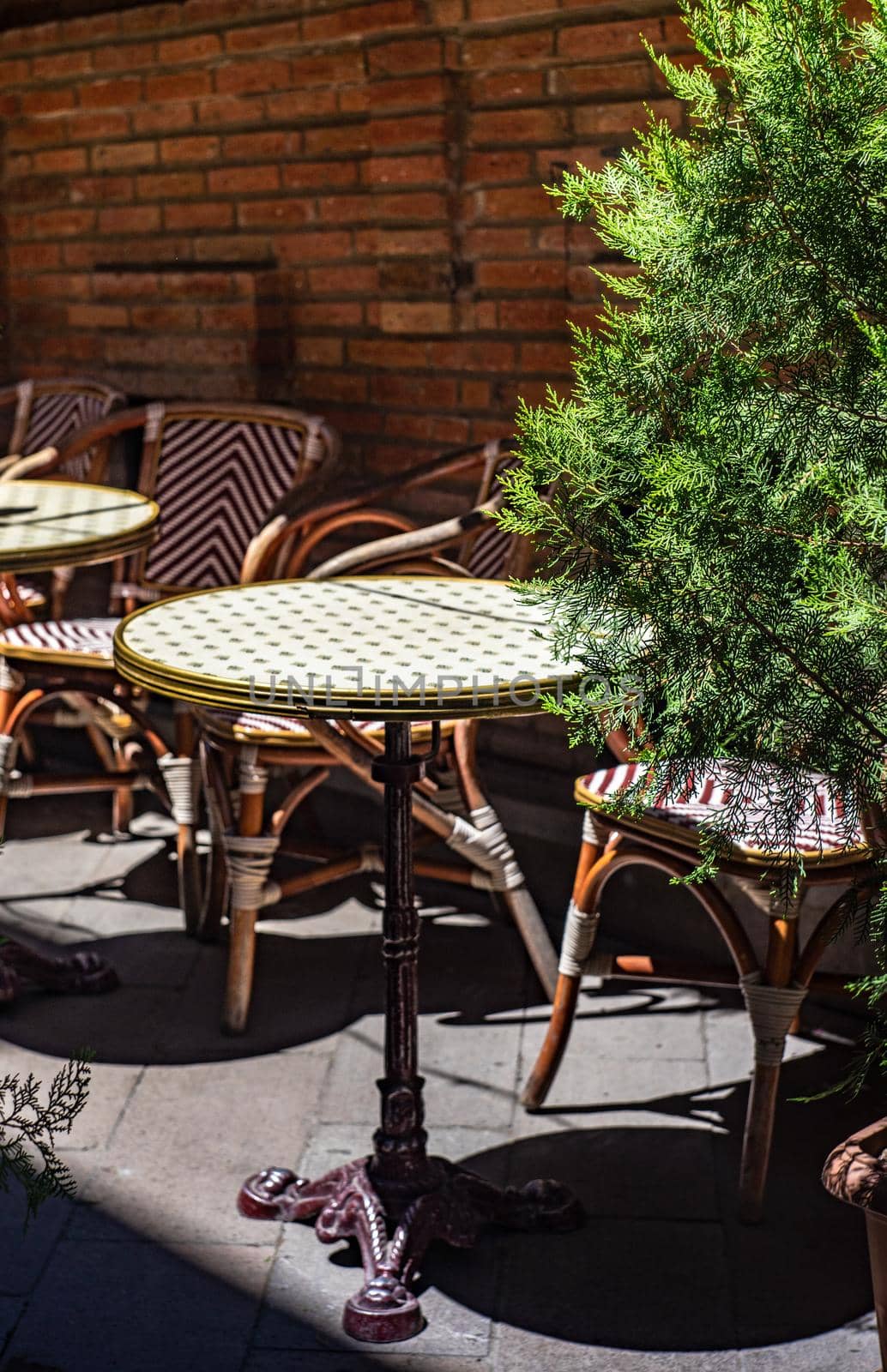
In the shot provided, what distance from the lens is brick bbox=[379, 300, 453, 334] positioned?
370cm

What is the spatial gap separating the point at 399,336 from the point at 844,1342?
2510mm

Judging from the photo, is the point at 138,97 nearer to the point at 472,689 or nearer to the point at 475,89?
the point at 475,89

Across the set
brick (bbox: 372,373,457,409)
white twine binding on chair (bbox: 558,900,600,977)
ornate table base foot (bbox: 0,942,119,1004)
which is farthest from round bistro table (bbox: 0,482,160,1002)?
white twine binding on chair (bbox: 558,900,600,977)

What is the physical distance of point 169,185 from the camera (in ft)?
14.7

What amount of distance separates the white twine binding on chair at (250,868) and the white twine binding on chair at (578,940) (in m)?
0.60

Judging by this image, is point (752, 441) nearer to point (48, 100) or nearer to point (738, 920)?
point (738, 920)

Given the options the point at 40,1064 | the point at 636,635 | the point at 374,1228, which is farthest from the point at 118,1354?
the point at 636,635

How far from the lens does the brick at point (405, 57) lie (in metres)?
3.54

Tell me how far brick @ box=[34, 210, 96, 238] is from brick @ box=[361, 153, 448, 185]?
131cm

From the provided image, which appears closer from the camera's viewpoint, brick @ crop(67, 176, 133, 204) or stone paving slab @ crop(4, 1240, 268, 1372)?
stone paving slab @ crop(4, 1240, 268, 1372)

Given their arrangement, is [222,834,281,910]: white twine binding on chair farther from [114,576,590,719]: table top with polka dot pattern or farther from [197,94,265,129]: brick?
[197,94,265,129]: brick

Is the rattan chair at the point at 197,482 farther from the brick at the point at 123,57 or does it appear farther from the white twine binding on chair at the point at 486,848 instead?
the brick at the point at 123,57

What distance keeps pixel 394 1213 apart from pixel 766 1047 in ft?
1.98

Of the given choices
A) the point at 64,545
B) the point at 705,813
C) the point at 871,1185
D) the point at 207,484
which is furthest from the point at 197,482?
the point at 871,1185
